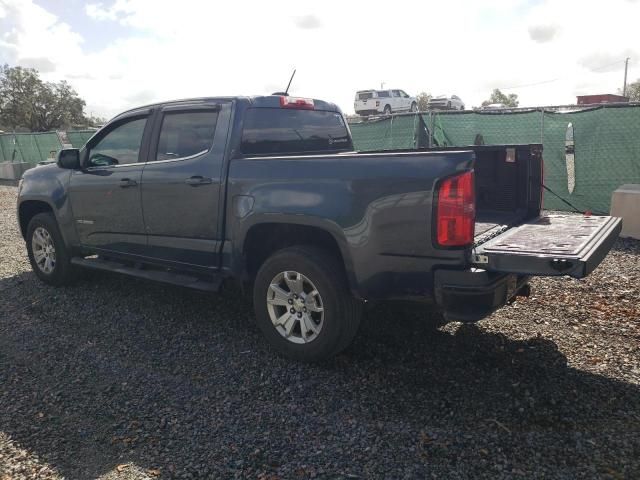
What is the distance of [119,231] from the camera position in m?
5.11

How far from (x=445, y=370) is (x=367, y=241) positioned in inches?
43.7

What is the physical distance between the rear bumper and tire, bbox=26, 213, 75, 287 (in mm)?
4263

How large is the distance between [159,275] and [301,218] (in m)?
1.74

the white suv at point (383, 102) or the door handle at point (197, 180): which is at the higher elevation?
the white suv at point (383, 102)

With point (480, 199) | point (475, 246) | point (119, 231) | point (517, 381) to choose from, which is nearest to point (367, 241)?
point (475, 246)

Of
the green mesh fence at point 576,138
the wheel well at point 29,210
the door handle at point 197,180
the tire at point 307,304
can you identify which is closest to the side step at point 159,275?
the tire at point 307,304

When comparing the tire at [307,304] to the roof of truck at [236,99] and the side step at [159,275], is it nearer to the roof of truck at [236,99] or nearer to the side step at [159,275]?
the side step at [159,275]

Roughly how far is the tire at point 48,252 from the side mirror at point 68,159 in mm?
768

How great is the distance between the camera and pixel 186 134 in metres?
4.59

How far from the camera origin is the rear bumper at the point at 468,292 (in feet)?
10.1

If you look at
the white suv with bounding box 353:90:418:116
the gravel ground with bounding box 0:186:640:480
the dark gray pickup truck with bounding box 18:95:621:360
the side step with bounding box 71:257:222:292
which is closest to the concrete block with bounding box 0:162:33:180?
the dark gray pickup truck with bounding box 18:95:621:360

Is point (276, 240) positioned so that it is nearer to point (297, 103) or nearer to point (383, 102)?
point (297, 103)

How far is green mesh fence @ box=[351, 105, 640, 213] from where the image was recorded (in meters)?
8.23

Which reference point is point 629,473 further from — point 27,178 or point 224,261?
point 27,178
